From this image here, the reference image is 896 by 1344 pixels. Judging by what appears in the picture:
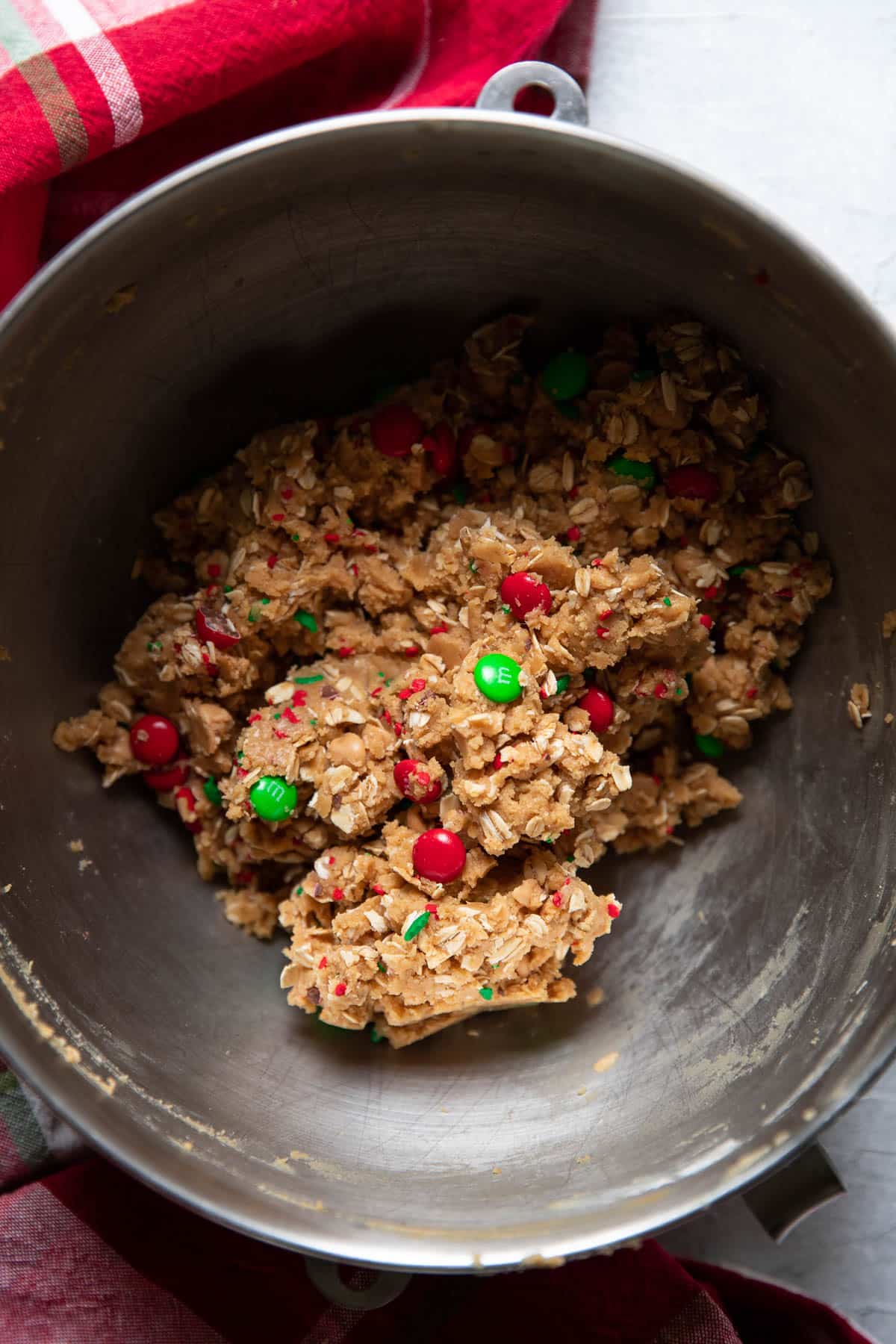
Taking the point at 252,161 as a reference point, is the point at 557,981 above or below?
below

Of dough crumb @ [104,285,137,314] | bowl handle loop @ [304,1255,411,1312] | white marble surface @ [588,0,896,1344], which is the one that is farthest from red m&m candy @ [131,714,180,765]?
white marble surface @ [588,0,896,1344]

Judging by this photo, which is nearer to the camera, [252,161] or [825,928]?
[252,161]

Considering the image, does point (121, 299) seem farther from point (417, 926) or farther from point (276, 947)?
point (276, 947)

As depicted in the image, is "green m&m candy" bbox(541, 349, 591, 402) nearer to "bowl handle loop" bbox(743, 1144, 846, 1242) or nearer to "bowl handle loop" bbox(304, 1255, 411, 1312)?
"bowl handle loop" bbox(743, 1144, 846, 1242)

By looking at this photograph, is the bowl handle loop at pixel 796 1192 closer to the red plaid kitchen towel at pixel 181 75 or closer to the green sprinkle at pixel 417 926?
the green sprinkle at pixel 417 926

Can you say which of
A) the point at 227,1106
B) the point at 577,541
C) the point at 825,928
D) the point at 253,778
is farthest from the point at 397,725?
the point at 825,928

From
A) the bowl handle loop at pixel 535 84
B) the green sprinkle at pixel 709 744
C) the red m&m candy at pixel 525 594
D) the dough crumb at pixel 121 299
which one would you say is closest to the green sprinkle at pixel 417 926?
the red m&m candy at pixel 525 594

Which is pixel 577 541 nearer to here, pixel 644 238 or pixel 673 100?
pixel 644 238
